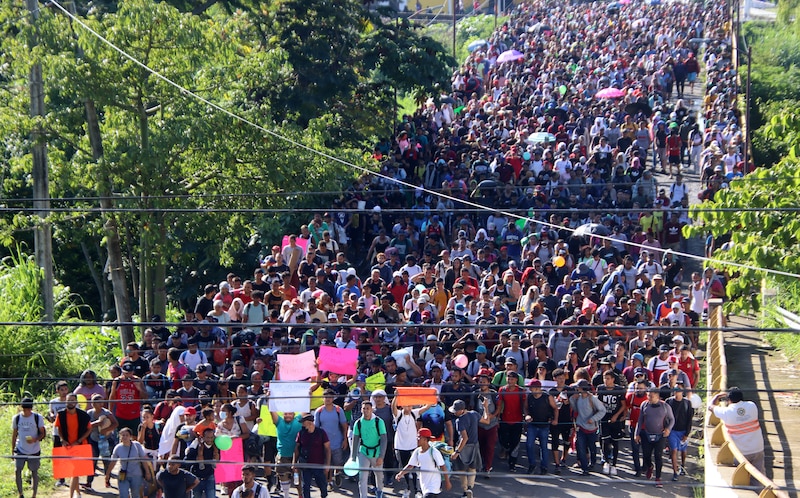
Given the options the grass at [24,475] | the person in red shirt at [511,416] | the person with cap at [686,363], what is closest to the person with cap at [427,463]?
the person in red shirt at [511,416]

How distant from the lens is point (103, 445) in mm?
14133

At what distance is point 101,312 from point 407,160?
8533 mm

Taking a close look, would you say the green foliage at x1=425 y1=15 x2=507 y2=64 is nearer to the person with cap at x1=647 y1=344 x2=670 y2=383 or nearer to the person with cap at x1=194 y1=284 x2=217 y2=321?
the person with cap at x1=194 y1=284 x2=217 y2=321

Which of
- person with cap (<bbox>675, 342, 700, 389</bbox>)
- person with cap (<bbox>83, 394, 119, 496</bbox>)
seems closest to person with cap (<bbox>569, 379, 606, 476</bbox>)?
person with cap (<bbox>675, 342, 700, 389</bbox>)

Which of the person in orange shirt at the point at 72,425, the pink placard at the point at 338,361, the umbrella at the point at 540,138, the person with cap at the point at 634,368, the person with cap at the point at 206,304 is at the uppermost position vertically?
the umbrella at the point at 540,138

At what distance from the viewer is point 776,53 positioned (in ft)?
154

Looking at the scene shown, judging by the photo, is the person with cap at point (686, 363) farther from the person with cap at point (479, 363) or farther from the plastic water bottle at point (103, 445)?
the plastic water bottle at point (103, 445)

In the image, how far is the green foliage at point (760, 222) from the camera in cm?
1505

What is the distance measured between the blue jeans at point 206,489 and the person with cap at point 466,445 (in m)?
2.76

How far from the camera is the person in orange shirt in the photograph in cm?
1351

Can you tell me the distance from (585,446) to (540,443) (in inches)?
21.5

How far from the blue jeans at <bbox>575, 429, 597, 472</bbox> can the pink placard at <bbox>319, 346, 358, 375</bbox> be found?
9.32 ft

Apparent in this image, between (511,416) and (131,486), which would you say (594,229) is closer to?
(511,416)

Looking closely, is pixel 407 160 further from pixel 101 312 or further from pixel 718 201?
pixel 718 201
